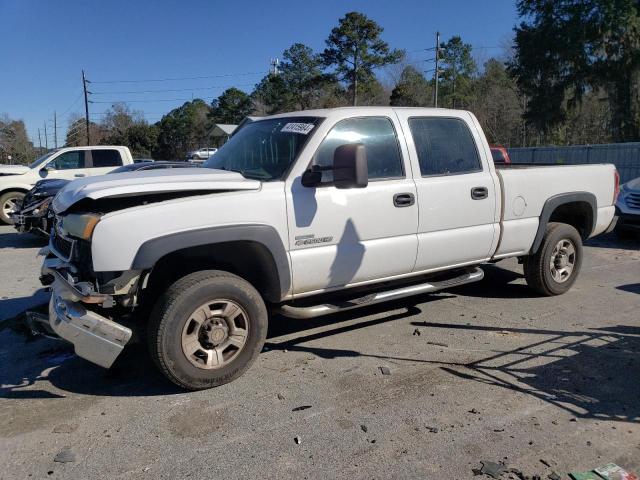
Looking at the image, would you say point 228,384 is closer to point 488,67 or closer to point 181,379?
point 181,379

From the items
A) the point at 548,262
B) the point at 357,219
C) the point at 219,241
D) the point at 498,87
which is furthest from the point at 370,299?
the point at 498,87

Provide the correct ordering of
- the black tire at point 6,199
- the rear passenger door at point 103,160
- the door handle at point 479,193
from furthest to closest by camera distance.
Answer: the rear passenger door at point 103,160
the black tire at point 6,199
the door handle at point 479,193

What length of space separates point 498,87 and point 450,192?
5105 centimetres

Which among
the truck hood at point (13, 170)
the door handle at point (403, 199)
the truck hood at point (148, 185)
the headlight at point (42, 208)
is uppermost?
the truck hood at point (13, 170)

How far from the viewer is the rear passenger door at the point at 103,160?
13570 millimetres

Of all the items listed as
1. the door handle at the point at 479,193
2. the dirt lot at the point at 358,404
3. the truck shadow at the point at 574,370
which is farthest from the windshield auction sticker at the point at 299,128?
the truck shadow at the point at 574,370

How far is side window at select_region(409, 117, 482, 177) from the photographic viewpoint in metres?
4.81

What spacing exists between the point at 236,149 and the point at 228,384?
2110 millimetres

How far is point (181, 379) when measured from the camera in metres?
3.68

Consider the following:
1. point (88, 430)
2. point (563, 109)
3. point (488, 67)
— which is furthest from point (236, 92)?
point (88, 430)

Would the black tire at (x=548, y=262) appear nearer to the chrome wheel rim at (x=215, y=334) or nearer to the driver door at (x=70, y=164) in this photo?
the chrome wheel rim at (x=215, y=334)

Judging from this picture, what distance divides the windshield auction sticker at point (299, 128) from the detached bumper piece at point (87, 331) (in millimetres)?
2027

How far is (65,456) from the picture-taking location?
305cm

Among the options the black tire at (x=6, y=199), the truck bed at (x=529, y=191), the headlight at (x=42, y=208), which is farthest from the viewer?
the black tire at (x=6, y=199)
